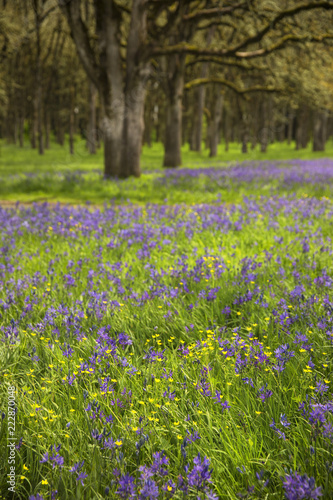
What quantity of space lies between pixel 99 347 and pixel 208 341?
0.73 metres

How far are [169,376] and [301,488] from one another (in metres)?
1.04

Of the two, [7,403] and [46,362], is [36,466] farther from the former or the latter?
[46,362]

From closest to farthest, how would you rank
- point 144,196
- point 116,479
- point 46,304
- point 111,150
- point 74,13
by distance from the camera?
1. point 116,479
2. point 46,304
3. point 144,196
4. point 74,13
5. point 111,150

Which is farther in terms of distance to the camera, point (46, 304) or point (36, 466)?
point (46, 304)

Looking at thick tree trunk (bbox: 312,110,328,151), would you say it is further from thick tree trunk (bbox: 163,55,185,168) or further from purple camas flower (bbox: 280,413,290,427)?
purple camas flower (bbox: 280,413,290,427)

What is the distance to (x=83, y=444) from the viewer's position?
1979mm

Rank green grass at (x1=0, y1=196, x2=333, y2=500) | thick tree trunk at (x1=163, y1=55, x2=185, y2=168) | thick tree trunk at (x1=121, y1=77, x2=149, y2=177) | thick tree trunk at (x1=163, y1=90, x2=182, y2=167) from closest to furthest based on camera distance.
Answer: green grass at (x1=0, y1=196, x2=333, y2=500), thick tree trunk at (x1=121, y1=77, x2=149, y2=177), thick tree trunk at (x1=163, y1=55, x2=185, y2=168), thick tree trunk at (x1=163, y1=90, x2=182, y2=167)

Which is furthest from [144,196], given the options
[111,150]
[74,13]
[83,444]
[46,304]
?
[83,444]

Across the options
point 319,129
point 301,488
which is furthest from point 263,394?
point 319,129

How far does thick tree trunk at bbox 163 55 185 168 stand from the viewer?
1848 cm

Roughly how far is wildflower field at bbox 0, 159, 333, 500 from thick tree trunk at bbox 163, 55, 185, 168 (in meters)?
15.6

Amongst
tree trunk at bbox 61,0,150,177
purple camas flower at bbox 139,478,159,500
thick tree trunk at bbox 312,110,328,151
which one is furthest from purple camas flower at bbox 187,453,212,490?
thick tree trunk at bbox 312,110,328,151

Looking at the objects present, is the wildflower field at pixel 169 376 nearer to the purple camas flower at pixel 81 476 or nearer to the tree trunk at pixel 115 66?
the purple camas flower at pixel 81 476

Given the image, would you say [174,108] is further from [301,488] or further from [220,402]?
[301,488]
